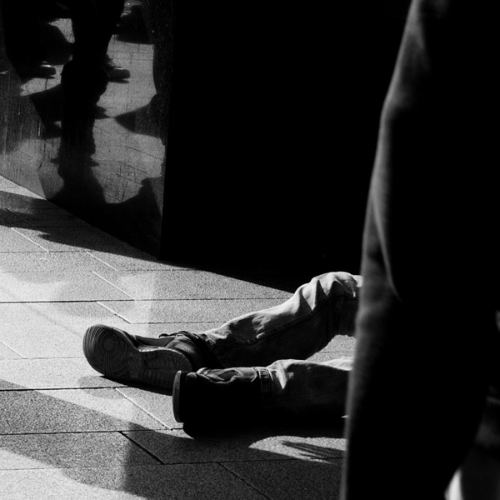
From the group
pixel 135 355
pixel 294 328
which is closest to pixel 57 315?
pixel 135 355

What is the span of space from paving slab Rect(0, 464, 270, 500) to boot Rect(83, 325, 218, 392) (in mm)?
649

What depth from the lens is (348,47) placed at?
22.2 feet

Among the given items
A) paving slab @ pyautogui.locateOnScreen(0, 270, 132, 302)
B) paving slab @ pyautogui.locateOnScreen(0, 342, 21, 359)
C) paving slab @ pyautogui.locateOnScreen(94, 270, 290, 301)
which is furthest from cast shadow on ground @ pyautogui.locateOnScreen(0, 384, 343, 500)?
paving slab @ pyautogui.locateOnScreen(94, 270, 290, 301)

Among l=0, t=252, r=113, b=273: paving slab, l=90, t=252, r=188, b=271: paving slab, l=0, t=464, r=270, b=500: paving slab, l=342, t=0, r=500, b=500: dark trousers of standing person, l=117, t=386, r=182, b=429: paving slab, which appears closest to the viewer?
l=342, t=0, r=500, b=500: dark trousers of standing person

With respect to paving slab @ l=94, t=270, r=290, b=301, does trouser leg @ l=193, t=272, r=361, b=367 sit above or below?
above

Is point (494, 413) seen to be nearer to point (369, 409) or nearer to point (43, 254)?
point (369, 409)

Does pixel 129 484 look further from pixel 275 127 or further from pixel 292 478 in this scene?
pixel 275 127

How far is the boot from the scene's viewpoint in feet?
13.1

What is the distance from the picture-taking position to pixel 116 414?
3881 millimetres

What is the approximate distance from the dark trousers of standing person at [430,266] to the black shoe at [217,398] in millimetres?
2448

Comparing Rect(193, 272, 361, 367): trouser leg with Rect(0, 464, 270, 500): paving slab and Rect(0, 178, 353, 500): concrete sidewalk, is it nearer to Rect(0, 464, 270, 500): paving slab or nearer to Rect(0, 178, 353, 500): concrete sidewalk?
Rect(0, 178, 353, 500): concrete sidewalk

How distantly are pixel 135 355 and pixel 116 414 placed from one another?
29cm

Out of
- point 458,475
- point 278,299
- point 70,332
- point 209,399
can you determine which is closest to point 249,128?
point 278,299

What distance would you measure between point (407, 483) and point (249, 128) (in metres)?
5.70
